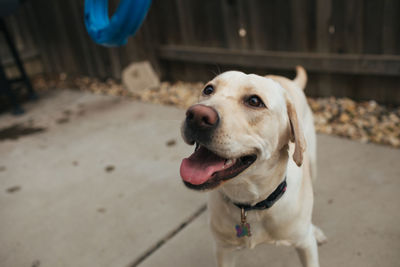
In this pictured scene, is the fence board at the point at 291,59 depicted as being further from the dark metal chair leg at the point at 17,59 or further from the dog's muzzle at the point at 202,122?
the dog's muzzle at the point at 202,122

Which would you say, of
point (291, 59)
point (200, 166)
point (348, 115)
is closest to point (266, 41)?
point (291, 59)

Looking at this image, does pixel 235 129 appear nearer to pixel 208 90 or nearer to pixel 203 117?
pixel 203 117

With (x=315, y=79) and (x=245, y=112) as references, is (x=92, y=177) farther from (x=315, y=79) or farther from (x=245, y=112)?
(x=315, y=79)

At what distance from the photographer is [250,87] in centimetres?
159

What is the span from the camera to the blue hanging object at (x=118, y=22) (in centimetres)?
212

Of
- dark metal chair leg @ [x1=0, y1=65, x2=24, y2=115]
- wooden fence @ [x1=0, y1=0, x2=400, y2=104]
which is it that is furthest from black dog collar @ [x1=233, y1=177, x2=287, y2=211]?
dark metal chair leg @ [x1=0, y1=65, x2=24, y2=115]

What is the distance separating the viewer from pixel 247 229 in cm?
169

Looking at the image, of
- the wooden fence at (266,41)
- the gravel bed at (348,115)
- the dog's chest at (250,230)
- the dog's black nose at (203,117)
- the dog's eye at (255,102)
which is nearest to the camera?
the dog's black nose at (203,117)

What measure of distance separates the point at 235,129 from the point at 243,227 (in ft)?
1.78

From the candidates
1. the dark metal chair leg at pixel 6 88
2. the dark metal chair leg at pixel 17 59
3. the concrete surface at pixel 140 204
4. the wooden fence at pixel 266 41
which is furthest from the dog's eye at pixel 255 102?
the dark metal chair leg at pixel 17 59

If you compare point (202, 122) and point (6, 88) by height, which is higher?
point (202, 122)

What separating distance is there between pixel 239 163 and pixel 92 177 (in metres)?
2.24

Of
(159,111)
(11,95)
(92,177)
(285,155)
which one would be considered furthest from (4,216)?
(11,95)

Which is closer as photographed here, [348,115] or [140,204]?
[140,204]
